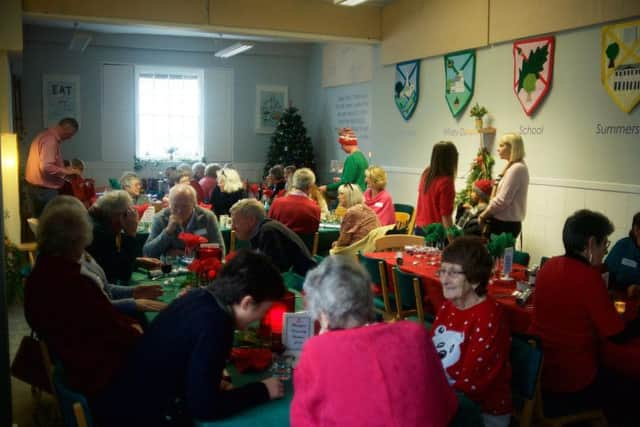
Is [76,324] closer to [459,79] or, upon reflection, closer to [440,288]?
[440,288]

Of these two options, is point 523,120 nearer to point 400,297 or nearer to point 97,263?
point 400,297

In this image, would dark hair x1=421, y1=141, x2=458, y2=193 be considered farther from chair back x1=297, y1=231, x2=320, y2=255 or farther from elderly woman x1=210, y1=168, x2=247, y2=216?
elderly woman x1=210, y1=168, x2=247, y2=216

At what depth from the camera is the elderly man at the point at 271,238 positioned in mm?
4328

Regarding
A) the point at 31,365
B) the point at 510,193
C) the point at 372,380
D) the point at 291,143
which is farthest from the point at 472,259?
the point at 291,143

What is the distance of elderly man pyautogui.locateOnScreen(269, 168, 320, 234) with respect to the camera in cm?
609

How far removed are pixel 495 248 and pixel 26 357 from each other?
306cm

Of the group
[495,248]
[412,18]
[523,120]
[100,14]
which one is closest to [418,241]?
[495,248]

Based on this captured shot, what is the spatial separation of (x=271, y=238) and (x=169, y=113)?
9.31 metres

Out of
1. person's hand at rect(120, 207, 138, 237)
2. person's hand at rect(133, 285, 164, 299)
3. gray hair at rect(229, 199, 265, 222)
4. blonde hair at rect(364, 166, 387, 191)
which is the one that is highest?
blonde hair at rect(364, 166, 387, 191)

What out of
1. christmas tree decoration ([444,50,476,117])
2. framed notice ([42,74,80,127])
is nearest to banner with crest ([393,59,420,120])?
christmas tree decoration ([444,50,476,117])

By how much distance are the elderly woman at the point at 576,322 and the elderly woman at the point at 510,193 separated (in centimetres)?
336

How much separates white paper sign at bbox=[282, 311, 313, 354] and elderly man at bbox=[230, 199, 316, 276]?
147 cm

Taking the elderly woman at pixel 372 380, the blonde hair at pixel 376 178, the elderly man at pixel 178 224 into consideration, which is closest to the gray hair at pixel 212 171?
the blonde hair at pixel 376 178

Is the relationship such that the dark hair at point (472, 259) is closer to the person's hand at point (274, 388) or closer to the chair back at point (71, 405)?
the person's hand at point (274, 388)
